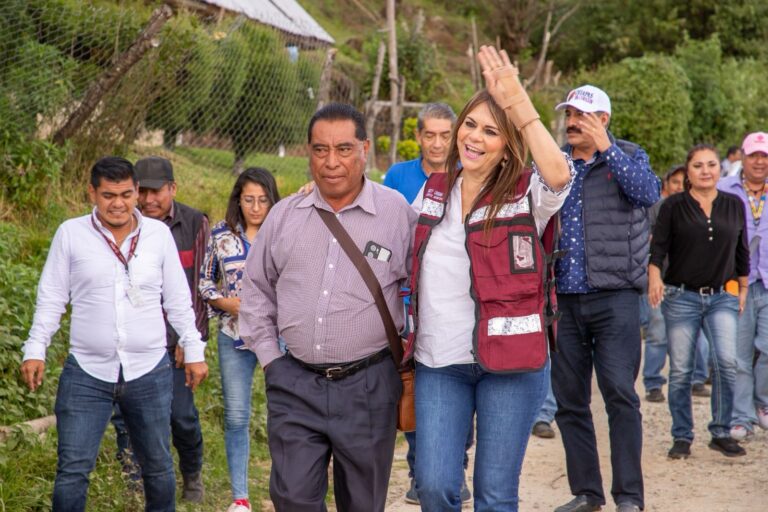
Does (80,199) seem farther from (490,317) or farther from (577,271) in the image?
(490,317)

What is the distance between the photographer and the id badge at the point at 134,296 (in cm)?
507

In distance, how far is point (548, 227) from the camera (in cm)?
429

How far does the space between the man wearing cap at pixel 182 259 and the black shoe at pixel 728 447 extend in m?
3.63

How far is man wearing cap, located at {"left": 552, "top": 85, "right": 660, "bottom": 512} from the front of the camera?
18.5 ft

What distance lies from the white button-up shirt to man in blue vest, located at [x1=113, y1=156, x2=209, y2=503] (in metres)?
0.95

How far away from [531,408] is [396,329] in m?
0.62

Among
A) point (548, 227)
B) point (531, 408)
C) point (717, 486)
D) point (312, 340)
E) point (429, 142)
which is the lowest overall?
point (717, 486)

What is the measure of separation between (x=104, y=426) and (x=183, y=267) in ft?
4.62

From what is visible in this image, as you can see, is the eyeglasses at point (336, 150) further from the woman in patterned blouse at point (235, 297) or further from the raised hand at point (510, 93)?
the woman in patterned blouse at point (235, 297)

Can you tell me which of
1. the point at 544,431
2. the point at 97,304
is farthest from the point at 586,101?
the point at 544,431

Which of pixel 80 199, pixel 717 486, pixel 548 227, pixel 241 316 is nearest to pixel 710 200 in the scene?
pixel 717 486

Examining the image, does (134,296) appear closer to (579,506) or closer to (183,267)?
(183,267)

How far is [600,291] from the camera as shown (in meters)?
5.79

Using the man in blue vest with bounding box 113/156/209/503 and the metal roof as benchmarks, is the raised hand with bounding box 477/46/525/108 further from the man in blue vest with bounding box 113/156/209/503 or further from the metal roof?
the metal roof
